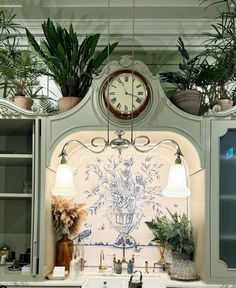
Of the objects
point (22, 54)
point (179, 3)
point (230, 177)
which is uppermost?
point (179, 3)

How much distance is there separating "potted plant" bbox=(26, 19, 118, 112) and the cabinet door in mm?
1015

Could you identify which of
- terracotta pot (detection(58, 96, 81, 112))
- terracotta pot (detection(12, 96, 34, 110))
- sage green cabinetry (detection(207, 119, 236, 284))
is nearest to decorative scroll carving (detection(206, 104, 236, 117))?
sage green cabinetry (detection(207, 119, 236, 284))

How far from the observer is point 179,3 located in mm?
3645

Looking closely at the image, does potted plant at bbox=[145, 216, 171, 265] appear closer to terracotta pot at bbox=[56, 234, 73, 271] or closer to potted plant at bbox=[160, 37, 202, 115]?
terracotta pot at bbox=[56, 234, 73, 271]

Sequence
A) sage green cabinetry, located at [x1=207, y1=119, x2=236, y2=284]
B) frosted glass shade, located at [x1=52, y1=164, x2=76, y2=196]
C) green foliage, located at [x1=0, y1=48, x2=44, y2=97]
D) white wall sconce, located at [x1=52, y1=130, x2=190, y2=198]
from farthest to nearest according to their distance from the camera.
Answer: green foliage, located at [x1=0, y1=48, x2=44, y2=97] < sage green cabinetry, located at [x1=207, y1=119, x2=236, y2=284] < frosted glass shade, located at [x1=52, y1=164, x2=76, y2=196] < white wall sconce, located at [x1=52, y1=130, x2=190, y2=198]

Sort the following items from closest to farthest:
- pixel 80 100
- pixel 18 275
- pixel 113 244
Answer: pixel 18 275 < pixel 80 100 < pixel 113 244

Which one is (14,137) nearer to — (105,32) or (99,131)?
(99,131)

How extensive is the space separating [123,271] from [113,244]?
250mm

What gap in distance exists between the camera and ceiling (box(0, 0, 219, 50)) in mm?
3680

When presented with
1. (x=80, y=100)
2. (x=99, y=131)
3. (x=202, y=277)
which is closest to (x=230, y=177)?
(x=202, y=277)

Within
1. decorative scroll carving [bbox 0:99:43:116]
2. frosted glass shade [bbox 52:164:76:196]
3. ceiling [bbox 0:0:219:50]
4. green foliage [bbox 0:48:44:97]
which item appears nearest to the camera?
frosted glass shade [bbox 52:164:76:196]

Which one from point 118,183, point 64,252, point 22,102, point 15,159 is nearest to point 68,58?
point 22,102

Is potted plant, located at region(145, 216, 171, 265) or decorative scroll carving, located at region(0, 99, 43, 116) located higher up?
decorative scroll carving, located at region(0, 99, 43, 116)

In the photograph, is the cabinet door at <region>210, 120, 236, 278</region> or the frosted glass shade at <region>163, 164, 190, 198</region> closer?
the frosted glass shade at <region>163, 164, 190, 198</region>
